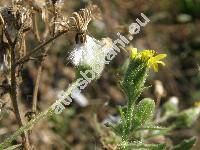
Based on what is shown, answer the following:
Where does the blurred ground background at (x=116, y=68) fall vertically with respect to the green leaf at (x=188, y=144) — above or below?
above

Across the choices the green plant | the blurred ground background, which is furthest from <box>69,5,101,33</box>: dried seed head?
the blurred ground background

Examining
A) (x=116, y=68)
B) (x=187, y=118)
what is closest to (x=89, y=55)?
(x=187, y=118)

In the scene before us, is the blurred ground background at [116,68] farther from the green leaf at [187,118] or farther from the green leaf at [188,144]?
the green leaf at [188,144]

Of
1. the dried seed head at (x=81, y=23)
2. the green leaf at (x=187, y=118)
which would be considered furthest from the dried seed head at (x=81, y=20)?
the green leaf at (x=187, y=118)

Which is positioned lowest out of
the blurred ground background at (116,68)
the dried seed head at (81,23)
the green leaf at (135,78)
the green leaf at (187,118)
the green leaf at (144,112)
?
the green leaf at (144,112)

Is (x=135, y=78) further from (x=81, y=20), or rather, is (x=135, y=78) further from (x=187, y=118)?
(x=187, y=118)

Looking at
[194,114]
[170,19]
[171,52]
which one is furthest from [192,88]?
[194,114]

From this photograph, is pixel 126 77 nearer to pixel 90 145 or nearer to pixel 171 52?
pixel 90 145

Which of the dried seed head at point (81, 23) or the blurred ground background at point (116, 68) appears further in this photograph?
the blurred ground background at point (116, 68)
